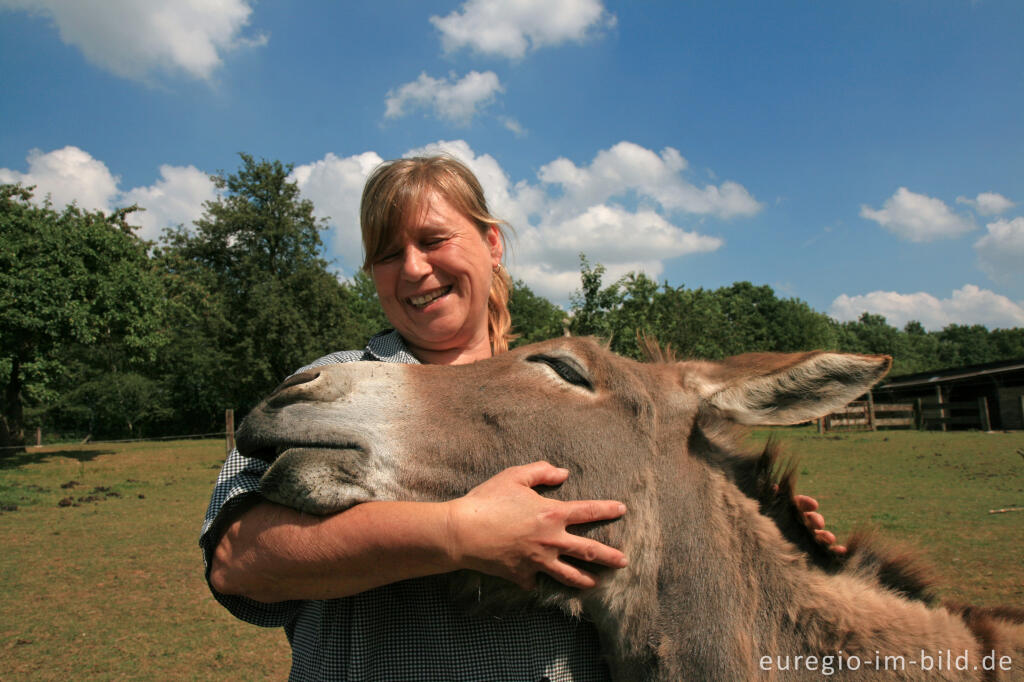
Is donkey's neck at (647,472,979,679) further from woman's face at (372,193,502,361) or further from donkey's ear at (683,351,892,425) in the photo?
woman's face at (372,193,502,361)

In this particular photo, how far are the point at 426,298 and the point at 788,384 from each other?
1.59 m

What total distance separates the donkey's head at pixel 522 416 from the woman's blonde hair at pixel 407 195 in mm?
673

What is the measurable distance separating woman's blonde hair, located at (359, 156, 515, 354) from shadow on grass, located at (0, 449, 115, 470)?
27.1 m

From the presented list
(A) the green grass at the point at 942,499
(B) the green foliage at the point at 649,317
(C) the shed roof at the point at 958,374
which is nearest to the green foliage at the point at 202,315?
(B) the green foliage at the point at 649,317

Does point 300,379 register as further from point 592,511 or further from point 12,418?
point 12,418

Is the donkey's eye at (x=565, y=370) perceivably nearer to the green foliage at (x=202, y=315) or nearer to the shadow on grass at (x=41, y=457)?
the green foliage at (x=202, y=315)

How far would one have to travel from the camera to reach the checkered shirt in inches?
77.4

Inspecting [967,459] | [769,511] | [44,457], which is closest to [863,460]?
[967,459]

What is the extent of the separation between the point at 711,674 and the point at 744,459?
91 centimetres

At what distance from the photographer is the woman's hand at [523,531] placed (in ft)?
6.00

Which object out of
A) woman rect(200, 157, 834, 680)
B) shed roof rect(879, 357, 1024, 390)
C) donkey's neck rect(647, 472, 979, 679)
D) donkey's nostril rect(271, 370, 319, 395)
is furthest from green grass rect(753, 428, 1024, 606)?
shed roof rect(879, 357, 1024, 390)

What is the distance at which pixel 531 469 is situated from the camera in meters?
2.12

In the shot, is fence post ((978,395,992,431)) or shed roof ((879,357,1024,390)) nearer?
fence post ((978,395,992,431))

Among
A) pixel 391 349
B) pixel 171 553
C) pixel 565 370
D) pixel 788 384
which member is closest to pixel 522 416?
pixel 565 370
